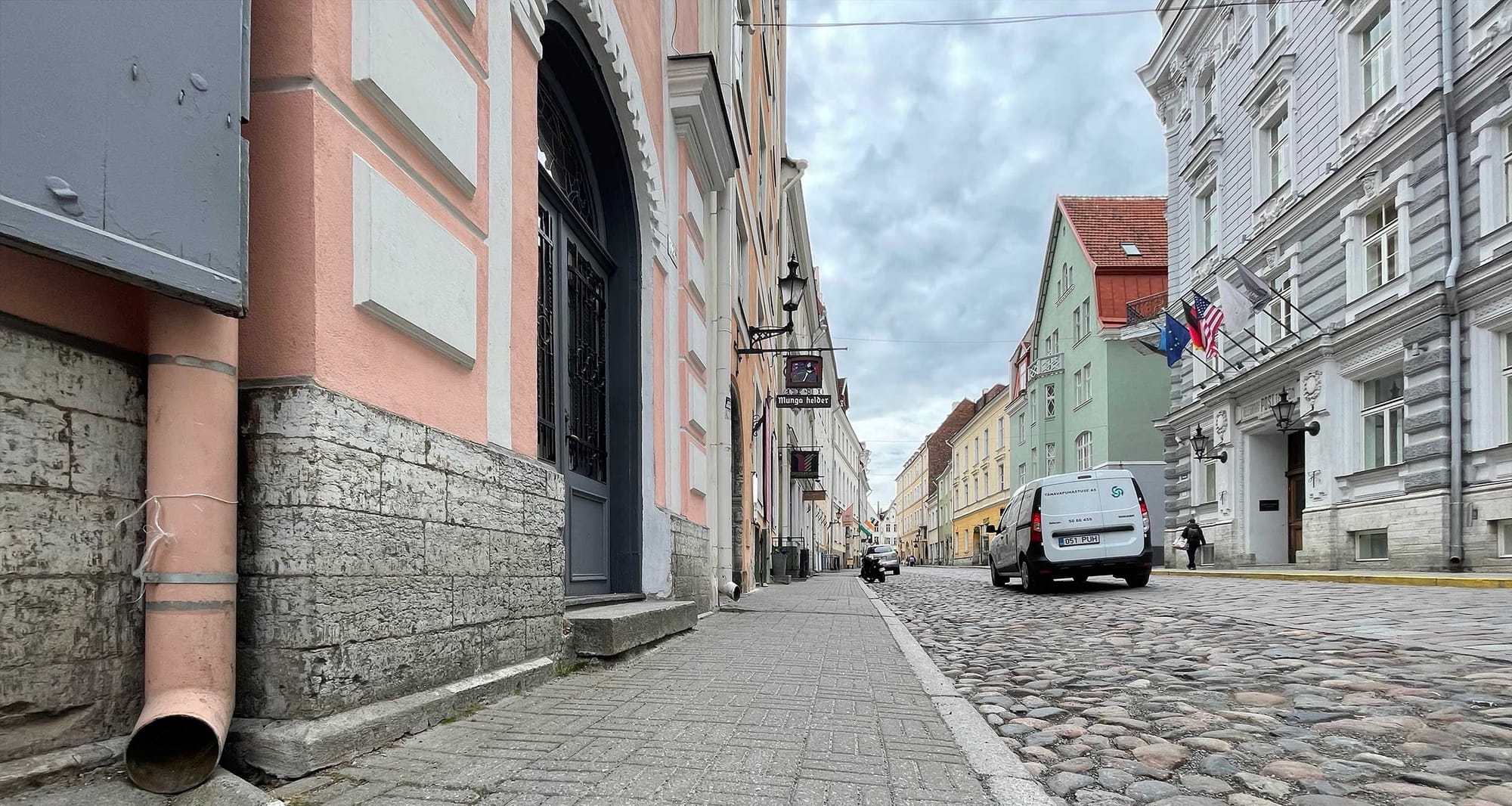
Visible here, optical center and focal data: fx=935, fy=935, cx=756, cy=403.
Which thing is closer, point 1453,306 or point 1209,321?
point 1453,306

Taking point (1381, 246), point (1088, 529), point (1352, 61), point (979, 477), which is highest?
point (1352, 61)

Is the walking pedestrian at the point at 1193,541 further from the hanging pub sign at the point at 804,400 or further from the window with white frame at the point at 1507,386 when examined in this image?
the hanging pub sign at the point at 804,400

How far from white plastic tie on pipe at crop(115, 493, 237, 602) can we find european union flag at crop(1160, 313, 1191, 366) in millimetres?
24929

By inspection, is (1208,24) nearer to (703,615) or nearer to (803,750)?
(703,615)

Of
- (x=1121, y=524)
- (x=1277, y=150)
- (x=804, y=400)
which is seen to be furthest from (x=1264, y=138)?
(x=804, y=400)

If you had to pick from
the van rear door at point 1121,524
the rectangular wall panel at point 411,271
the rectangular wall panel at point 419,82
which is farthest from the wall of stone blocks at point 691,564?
the van rear door at point 1121,524

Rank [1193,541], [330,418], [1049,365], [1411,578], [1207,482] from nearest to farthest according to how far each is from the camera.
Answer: [330,418], [1411,578], [1193,541], [1207,482], [1049,365]

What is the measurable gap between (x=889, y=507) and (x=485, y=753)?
513 feet

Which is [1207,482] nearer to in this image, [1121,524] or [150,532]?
[1121,524]

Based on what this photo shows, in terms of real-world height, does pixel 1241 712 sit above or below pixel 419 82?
below

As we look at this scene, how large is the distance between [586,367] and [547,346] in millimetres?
1098

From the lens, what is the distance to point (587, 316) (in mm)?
7957

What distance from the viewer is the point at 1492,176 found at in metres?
15.3

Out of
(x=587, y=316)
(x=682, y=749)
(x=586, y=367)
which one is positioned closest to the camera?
(x=682, y=749)
